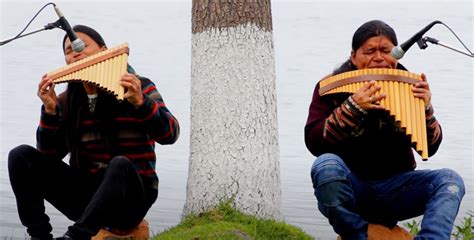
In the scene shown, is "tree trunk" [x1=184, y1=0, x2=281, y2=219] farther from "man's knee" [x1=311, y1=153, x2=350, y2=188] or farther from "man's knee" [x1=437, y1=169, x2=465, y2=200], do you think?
"man's knee" [x1=437, y1=169, x2=465, y2=200]

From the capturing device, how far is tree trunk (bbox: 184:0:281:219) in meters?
5.61

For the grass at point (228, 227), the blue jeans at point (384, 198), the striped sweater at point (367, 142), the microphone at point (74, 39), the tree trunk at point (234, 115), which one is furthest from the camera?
the tree trunk at point (234, 115)

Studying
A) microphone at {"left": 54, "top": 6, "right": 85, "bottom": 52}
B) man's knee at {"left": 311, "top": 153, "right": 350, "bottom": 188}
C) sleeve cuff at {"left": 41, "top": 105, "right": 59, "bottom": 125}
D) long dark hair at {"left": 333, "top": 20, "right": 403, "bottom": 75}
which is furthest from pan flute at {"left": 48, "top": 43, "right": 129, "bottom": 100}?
long dark hair at {"left": 333, "top": 20, "right": 403, "bottom": 75}

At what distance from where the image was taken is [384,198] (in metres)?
4.66

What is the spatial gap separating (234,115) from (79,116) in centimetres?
104

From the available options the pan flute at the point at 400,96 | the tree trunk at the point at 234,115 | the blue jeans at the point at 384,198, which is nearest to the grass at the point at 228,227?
the tree trunk at the point at 234,115

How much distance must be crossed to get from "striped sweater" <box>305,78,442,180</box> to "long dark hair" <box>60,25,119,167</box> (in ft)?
3.50

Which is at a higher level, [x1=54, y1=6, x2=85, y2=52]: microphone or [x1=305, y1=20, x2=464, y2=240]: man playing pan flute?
[x1=54, y1=6, x2=85, y2=52]: microphone

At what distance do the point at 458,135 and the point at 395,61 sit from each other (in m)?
6.24

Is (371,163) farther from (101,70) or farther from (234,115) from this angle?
(101,70)

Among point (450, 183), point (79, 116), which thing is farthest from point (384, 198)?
point (79, 116)

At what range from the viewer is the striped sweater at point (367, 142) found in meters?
4.63

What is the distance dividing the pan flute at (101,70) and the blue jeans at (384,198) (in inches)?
43.6

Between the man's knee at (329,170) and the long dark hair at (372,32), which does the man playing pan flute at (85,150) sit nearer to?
the man's knee at (329,170)
